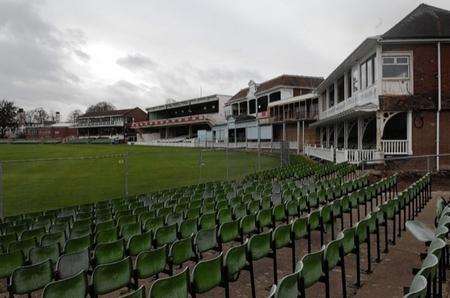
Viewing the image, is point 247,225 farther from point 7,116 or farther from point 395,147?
point 7,116

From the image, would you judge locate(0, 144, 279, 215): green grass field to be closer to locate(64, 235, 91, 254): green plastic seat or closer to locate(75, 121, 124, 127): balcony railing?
locate(64, 235, 91, 254): green plastic seat

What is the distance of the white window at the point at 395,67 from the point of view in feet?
75.6

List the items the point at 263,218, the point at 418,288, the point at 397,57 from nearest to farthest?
the point at 418,288
the point at 263,218
the point at 397,57

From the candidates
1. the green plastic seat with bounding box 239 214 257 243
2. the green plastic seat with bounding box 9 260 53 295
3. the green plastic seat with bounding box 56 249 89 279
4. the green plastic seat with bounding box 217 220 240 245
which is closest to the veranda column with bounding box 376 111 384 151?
the green plastic seat with bounding box 239 214 257 243

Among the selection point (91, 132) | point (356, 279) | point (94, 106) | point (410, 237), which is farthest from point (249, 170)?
point (94, 106)

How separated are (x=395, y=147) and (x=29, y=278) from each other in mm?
21058

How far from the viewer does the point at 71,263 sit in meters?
5.99

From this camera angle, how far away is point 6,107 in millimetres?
125750

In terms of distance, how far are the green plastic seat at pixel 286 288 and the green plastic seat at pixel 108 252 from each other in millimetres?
2868

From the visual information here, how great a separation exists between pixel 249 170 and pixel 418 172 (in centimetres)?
1073

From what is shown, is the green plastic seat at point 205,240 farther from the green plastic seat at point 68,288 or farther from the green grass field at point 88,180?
the green grass field at point 88,180

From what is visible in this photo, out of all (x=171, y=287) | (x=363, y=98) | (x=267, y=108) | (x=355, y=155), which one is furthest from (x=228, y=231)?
(x=267, y=108)

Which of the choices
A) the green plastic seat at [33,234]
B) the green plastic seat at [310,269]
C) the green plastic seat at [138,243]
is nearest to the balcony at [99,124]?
the green plastic seat at [33,234]

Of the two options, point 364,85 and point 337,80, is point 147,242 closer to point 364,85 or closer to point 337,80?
point 364,85
